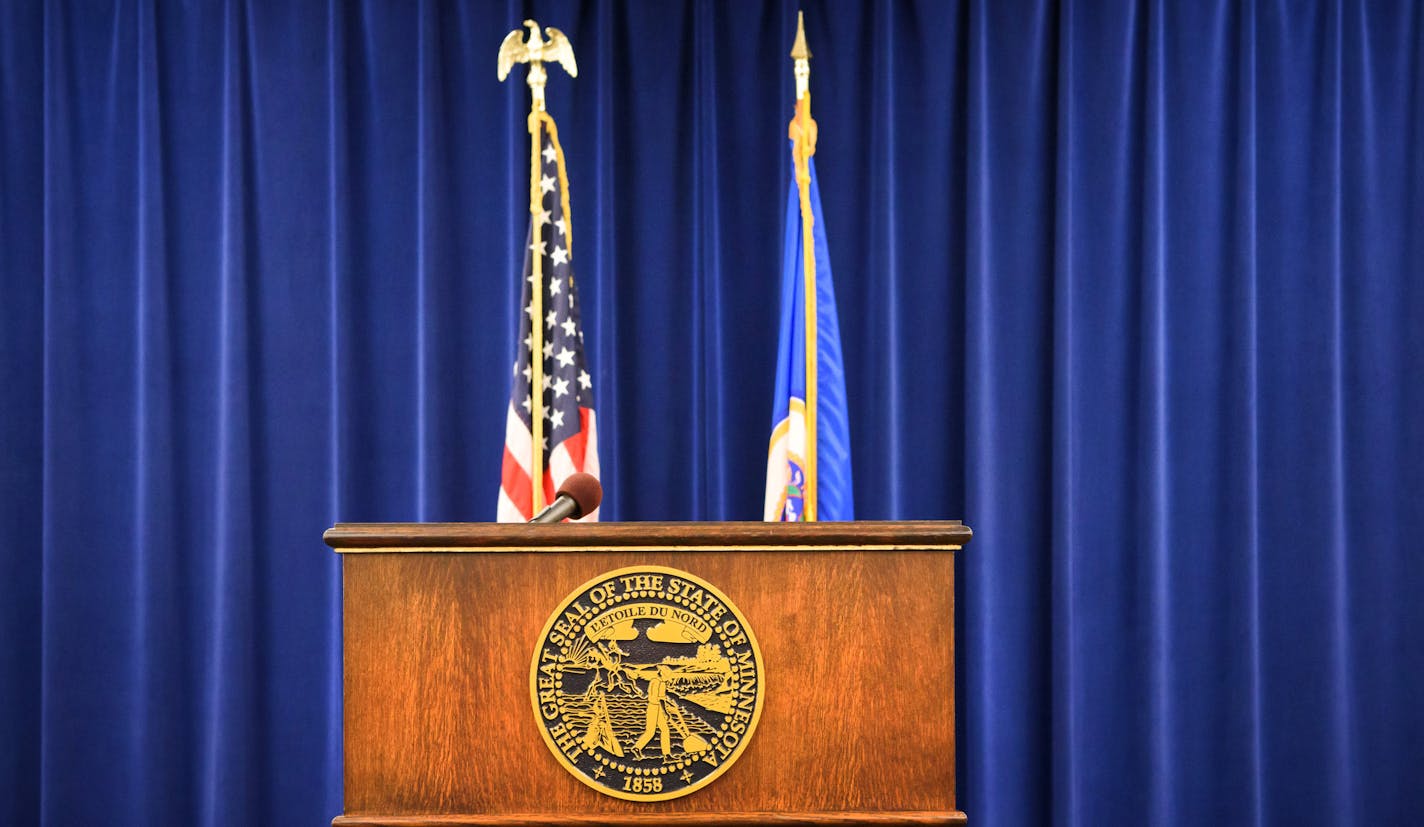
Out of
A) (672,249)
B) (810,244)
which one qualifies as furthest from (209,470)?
(810,244)

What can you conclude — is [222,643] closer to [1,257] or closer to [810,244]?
[1,257]

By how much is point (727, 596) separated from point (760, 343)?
1.71 metres

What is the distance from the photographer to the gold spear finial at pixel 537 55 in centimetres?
299

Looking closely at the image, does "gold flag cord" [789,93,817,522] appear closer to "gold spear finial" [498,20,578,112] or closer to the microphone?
"gold spear finial" [498,20,578,112]

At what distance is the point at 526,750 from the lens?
A: 194 centimetres

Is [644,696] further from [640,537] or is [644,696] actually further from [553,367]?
[553,367]

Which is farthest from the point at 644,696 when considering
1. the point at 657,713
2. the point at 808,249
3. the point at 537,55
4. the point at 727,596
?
the point at 537,55

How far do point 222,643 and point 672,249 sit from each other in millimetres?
1750

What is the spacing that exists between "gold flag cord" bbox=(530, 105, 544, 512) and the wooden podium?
100 centimetres

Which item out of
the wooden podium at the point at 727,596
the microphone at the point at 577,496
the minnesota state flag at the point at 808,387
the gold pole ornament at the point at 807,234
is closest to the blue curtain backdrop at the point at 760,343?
the minnesota state flag at the point at 808,387

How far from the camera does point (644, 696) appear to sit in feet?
6.35

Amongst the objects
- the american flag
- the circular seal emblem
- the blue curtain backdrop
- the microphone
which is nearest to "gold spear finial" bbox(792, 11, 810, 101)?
the blue curtain backdrop

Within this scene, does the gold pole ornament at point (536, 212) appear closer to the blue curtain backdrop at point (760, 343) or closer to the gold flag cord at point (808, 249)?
the blue curtain backdrop at point (760, 343)

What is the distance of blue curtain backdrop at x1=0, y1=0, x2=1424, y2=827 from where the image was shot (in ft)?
11.3
